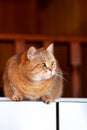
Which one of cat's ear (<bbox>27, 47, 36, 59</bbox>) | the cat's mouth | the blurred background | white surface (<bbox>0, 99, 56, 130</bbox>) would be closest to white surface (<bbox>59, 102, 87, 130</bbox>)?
white surface (<bbox>0, 99, 56, 130</bbox>)

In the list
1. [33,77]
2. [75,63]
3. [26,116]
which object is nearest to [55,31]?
[75,63]

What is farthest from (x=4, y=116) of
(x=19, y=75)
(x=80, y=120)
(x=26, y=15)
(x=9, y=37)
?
(x=26, y=15)

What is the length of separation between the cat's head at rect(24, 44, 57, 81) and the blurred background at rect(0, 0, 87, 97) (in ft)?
1.90

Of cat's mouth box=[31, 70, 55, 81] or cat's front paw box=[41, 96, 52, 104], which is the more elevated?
cat's mouth box=[31, 70, 55, 81]

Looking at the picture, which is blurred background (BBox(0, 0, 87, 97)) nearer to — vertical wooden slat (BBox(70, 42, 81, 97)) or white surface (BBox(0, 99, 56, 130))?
vertical wooden slat (BBox(70, 42, 81, 97))

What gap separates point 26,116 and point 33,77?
207 millimetres

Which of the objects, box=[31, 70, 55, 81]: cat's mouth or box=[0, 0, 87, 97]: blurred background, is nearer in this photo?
box=[31, 70, 55, 81]: cat's mouth

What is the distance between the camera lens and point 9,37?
276 cm

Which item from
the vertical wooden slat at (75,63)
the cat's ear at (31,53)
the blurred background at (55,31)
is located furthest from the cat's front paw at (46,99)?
the vertical wooden slat at (75,63)

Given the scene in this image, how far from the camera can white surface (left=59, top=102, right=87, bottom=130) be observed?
2016 mm

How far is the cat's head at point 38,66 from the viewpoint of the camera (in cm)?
205

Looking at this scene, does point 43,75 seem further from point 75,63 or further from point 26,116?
point 75,63

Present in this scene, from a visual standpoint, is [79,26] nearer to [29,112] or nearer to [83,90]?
[83,90]

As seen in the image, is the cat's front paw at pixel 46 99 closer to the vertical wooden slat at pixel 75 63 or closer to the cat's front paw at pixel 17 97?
the cat's front paw at pixel 17 97
